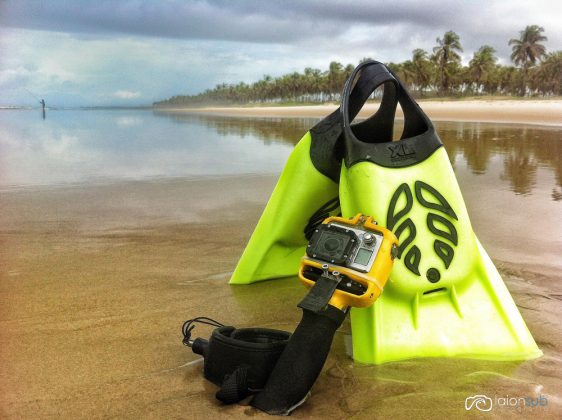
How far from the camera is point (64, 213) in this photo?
594 centimetres

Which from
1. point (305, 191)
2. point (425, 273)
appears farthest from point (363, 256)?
point (305, 191)

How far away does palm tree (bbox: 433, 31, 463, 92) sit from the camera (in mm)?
72250

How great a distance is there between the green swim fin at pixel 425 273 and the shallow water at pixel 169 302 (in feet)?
0.38

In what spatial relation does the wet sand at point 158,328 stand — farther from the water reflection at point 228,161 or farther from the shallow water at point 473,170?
the water reflection at point 228,161

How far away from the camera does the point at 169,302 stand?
3.33 m

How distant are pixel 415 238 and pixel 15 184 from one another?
283 inches

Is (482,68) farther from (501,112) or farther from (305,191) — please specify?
(305,191)

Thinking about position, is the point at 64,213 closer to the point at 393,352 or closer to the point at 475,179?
the point at 393,352

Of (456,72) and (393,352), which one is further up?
(456,72)

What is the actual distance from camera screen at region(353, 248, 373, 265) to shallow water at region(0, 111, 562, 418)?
0.56m

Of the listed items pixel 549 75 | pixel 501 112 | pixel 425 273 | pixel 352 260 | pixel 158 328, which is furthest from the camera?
pixel 549 75

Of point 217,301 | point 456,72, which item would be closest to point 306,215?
point 217,301

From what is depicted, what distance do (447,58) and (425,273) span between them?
3051 inches

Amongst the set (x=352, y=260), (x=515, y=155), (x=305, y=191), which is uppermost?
(x=305, y=191)
